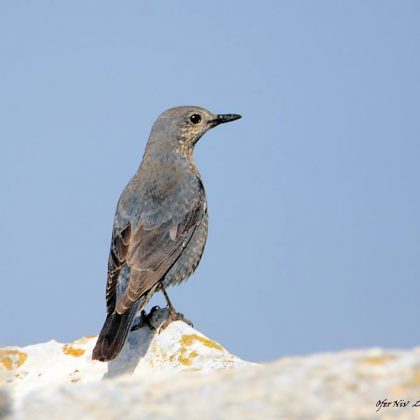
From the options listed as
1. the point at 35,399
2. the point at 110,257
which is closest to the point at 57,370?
the point at 110,257

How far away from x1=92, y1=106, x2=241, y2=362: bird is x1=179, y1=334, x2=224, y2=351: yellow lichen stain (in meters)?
0.65

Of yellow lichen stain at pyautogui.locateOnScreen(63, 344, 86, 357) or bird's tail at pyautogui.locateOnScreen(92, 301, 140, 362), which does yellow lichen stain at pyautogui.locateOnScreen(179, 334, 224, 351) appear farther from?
yellow lichen stain at pyautogui.locateOnScreen(63, 344, 86, 357)

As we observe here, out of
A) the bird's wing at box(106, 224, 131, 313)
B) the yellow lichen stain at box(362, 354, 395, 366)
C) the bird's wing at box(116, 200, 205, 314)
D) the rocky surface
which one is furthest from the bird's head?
the yellow lichen stain at box(362, 354, 395, 366)

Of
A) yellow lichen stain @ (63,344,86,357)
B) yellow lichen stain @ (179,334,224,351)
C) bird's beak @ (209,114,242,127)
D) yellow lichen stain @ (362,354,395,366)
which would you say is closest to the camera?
yellow lichen stain @ (362,354,395,366)

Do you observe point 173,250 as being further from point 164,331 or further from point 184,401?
point 184,401

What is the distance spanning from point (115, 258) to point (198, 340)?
2166 millimetres

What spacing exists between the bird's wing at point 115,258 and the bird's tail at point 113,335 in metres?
0.37

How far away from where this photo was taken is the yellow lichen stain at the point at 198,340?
9.19m

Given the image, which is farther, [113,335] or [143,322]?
[143,322]

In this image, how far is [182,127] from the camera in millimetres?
13016

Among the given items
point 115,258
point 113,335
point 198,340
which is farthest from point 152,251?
point 198,340

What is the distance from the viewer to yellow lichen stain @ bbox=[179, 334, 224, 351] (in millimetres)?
9188

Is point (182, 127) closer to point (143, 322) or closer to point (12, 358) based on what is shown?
point (143, 322)

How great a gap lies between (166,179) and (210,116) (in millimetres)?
1828
